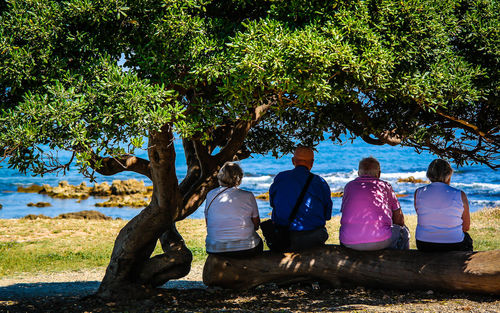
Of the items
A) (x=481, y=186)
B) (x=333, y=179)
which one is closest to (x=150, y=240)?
(x=481, y=186)

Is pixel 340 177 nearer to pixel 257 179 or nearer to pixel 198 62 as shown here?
pixel 257 179

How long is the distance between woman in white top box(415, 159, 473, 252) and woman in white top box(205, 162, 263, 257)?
2.23 metres

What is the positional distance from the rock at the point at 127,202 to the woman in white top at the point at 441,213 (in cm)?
2468

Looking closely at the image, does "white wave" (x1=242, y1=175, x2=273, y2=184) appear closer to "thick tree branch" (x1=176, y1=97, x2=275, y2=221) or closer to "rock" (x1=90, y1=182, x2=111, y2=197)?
"rock" (x1=90, y1=182, x2=111, y2=197)

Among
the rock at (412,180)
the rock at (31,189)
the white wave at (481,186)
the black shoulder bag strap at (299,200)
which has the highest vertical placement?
the rock at (31,189)

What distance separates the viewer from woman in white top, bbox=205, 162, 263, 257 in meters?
6.22

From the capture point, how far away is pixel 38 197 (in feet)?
124

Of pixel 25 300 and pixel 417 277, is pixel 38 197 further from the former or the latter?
pixel 417 277

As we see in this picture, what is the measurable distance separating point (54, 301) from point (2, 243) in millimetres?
8831

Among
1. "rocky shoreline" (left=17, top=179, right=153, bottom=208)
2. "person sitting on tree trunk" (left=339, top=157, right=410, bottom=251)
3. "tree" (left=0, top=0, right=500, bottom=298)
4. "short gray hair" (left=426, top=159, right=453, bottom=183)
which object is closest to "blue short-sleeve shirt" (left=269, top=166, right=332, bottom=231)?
"person sitting on tree trunk" (left=339, top=157, right=410, bottom=251)

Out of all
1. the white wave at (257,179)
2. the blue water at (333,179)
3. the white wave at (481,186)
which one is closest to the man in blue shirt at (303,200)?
the blue water at (333,179)

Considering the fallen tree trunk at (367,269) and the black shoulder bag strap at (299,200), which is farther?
the black shoulder bag strap at (299,200)

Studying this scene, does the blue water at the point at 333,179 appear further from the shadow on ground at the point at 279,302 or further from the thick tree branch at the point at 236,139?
the shadow on ground at the point at 279,302

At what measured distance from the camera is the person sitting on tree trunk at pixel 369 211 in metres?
6.14
